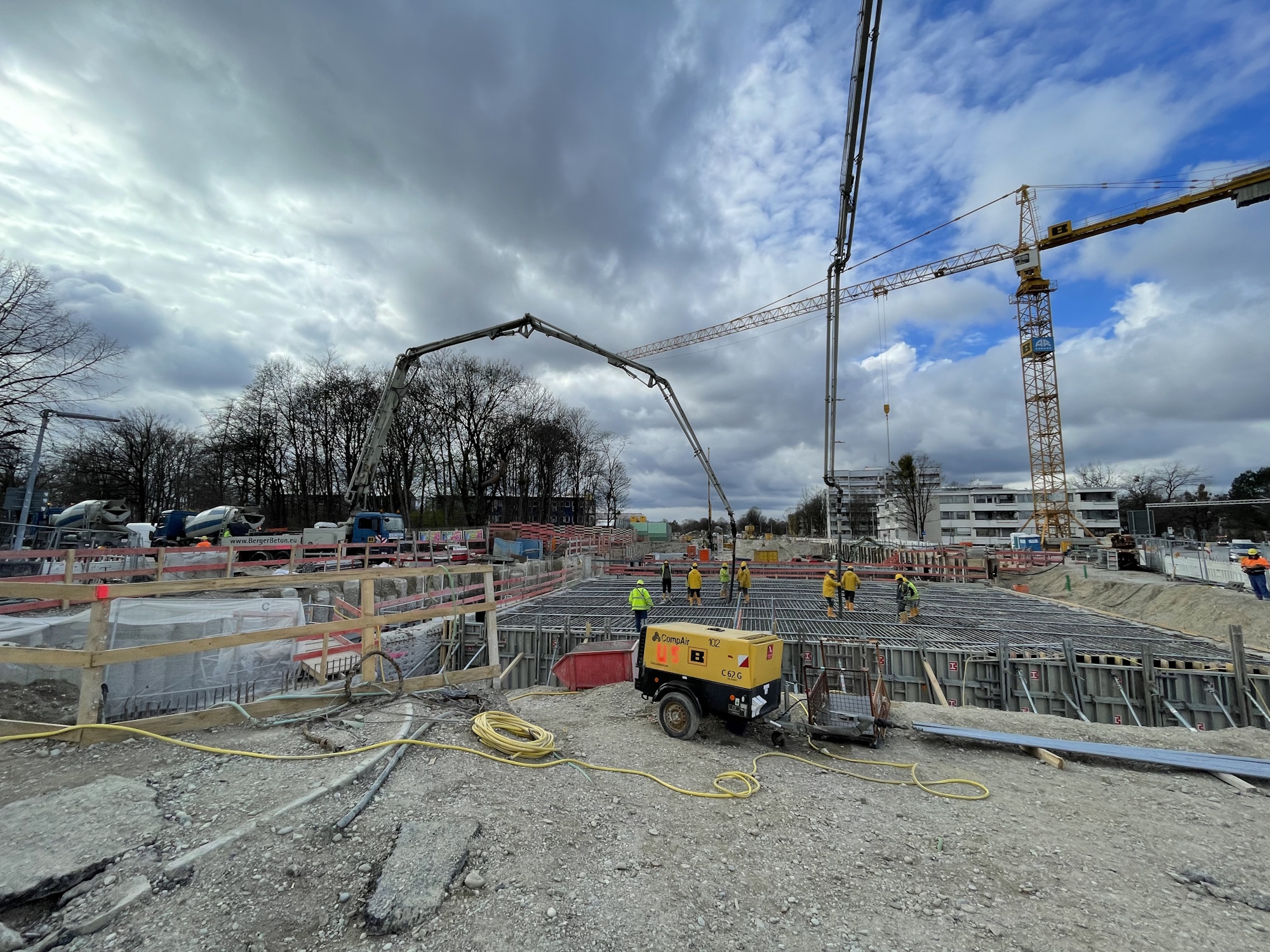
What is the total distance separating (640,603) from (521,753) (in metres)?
7.48

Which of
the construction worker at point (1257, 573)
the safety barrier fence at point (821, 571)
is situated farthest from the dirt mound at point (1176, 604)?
the safety barrier fence at point (821, 571)

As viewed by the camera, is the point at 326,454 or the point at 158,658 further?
the point at 326,454

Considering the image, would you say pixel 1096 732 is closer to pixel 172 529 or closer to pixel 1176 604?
pixel 1176 604

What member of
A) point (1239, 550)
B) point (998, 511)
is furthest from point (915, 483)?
point (1239, 550)

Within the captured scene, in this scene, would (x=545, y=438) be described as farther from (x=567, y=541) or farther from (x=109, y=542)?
(x=109, y=542)

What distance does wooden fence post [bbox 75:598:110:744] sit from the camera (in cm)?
455

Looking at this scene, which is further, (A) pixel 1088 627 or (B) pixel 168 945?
(A) pixel 1088 627

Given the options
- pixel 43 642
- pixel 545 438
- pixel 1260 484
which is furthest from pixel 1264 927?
pixel 1260 484

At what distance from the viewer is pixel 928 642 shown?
43.8 ft

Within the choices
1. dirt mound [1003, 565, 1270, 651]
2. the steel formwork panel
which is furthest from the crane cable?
dirt mound [1003, 565, 1270, 651]

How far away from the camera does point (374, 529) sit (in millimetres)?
26031

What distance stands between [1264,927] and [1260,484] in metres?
94.8

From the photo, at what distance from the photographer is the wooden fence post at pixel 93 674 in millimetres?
4555

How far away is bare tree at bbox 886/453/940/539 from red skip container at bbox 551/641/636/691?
64.5 meters
